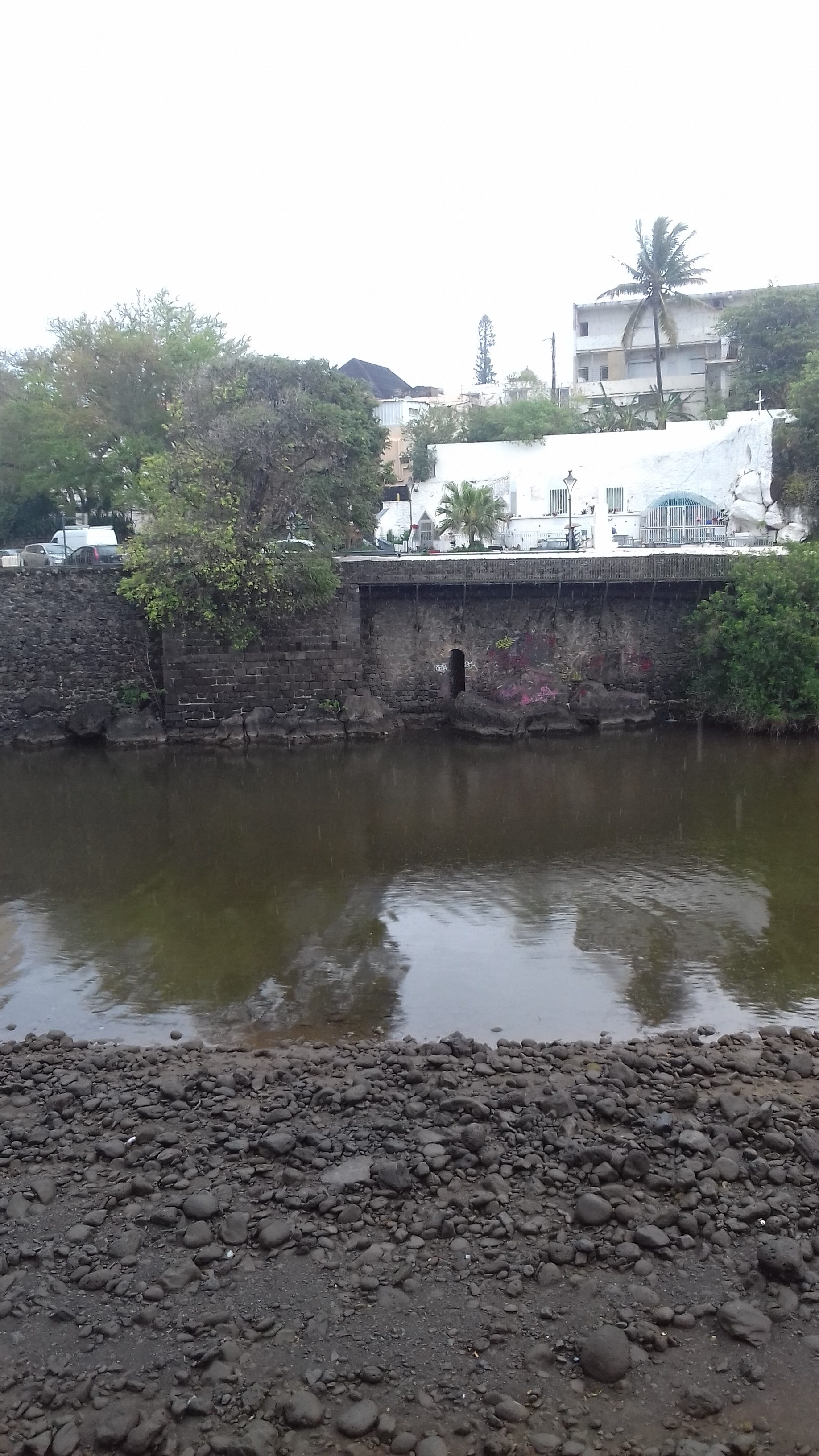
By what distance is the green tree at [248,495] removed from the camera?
20172 millimetres

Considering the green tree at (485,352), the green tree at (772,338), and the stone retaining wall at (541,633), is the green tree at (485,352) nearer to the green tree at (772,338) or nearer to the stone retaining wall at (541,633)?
the green tree at (772,338)

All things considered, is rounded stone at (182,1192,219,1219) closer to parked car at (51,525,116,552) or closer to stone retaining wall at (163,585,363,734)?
stone retaining wall at (163,585,363,734)

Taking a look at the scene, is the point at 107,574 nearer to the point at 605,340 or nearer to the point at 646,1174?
the point at 646,1174

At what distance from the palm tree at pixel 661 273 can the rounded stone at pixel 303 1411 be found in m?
35.3

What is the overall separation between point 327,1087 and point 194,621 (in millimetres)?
15055

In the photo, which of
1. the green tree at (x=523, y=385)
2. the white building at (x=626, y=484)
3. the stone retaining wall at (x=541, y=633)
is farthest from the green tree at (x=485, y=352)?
the stone retaining wall at (x=541, y=633)

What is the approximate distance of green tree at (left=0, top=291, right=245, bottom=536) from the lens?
2620 centimetres

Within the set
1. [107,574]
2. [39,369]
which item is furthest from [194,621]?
[39,369]

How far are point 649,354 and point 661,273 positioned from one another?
6.09 m

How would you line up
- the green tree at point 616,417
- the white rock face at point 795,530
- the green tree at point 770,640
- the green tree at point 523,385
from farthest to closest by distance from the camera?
1. the green tree at point 523,385
2. the green tree at point 616,417
3. the white rock face at point 795,530
4. the green tree at point 770,640

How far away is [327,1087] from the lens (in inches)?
292

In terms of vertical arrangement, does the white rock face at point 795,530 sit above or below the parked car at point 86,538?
below

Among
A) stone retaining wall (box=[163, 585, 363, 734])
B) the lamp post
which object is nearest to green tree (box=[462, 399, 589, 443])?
the lamp post

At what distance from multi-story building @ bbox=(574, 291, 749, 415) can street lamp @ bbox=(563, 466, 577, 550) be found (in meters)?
10.2
